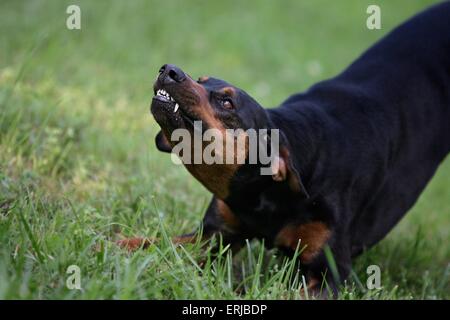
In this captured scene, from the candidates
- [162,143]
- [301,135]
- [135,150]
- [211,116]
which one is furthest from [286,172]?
[135,150]

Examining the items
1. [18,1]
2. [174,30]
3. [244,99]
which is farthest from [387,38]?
[18,1]

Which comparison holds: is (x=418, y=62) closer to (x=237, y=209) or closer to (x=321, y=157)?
(x=321, y=157)

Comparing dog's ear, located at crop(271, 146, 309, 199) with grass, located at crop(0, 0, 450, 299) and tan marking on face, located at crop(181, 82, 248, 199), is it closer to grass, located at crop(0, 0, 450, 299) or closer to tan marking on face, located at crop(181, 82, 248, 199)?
tan marking on face, located at crop(181, 82, 248, 199)

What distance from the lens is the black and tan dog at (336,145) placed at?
3.39 meters

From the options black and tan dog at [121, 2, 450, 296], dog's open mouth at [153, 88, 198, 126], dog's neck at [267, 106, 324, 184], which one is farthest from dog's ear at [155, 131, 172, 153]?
dog's neck at [267, 106, 324, 184]

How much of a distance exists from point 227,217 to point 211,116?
30.2 inches

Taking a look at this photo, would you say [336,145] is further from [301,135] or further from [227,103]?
[227,103]

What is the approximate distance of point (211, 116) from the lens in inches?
130

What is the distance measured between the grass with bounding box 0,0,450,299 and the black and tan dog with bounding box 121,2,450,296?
0.74 ft

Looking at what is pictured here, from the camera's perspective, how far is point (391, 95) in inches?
169

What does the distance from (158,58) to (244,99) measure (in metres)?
4.42

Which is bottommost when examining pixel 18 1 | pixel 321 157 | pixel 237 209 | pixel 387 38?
pixel 237 209

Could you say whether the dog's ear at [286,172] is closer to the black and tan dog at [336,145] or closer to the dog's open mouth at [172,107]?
the black and tan dog at [336,145]

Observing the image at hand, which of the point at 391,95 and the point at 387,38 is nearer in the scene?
the point at 391,95
